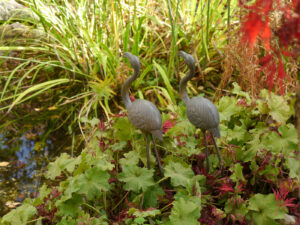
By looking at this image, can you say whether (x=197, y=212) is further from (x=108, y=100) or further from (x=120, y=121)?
(x=108, y=100)

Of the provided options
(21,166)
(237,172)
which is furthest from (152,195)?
(21,166)

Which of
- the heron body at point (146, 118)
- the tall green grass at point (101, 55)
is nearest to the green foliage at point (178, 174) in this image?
the heron body at point (146, 118)

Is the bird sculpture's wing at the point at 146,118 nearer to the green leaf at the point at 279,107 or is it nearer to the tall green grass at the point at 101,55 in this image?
the green leaf at the point at 279,107

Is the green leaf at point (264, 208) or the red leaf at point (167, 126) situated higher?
the red leaf at point (167, 126)

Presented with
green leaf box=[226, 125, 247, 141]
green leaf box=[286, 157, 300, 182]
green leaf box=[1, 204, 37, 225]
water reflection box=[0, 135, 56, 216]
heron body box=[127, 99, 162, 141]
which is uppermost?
heron body box=[127, 99, 162, 141]

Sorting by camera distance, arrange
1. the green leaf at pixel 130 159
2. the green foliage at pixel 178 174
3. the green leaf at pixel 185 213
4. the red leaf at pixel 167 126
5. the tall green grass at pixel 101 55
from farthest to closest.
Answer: the tall green grass at pixel 101 55
the red leaf at pixel 167 126
the green leaf at pixel 130 159
the green foliage at pixel 178 174
the green leaf at pixel 185 213

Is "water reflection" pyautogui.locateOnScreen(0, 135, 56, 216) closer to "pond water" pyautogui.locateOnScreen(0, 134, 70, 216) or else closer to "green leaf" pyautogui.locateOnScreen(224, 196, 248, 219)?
"pond water" pyautogui.locateOnScreen(0, 134, 70, 216)

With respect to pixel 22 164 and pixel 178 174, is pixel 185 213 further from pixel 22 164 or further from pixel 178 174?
pixel 22 164

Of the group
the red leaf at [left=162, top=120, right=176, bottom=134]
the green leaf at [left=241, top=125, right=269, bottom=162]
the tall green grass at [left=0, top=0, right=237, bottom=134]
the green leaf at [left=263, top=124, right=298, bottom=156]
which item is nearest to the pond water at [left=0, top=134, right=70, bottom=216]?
the tall green grass at [left=0, top=0, right=237, bottom=134]
